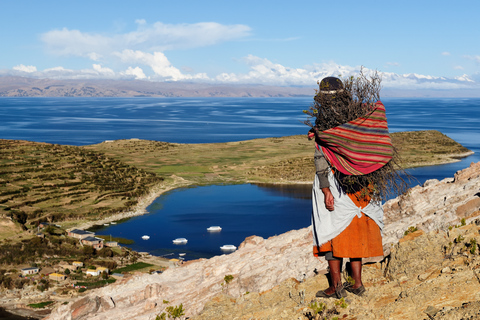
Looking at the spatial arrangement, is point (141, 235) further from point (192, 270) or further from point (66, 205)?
point (192, 270)

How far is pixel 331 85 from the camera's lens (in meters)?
8.44

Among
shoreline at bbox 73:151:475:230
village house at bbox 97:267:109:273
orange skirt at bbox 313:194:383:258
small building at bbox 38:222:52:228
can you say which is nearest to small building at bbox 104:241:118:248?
village house at bbox 97:267:109:273

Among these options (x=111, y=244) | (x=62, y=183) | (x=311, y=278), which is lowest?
(x=111, y=244)

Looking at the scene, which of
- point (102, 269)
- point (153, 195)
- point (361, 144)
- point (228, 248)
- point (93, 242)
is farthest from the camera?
point (153, 195)

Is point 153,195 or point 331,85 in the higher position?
point 331,85

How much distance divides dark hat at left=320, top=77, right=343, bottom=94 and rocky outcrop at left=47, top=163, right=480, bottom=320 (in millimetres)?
2889

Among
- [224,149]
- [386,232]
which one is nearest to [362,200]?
[386,232]

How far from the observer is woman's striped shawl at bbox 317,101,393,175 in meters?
8.02

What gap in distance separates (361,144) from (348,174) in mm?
576

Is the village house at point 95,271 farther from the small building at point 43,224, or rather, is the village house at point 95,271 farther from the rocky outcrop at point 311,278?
the rocky outcrop at point 311,278

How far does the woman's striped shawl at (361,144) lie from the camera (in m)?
8.02

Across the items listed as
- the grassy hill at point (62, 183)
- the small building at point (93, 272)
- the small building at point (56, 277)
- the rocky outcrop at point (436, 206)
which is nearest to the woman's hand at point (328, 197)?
the rocky outcrop at point (436, 206)

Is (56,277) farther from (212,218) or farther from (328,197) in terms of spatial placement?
(328,197)

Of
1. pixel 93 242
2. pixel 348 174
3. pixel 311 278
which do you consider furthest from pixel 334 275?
pixel 93 242
